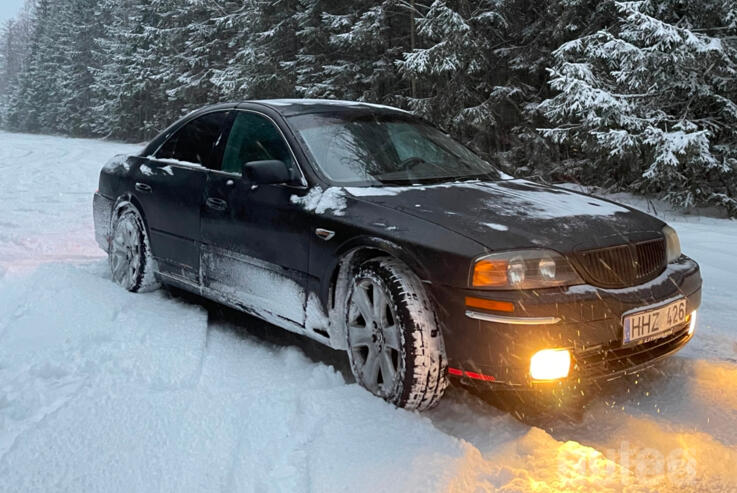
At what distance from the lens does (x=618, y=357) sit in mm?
2850

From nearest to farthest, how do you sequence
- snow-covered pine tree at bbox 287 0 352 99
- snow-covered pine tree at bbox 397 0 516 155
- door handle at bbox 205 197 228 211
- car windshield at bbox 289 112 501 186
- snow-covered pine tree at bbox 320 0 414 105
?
car windshield at bbox 289 112 501 186
door handle at bbox 205 197 228 211
snow-covered pine tree at bbox 397 0 516 155
snow-covered pine tree at bbox 320 0 414 105
snow-covered pine tree at bbox 287 0 352 99

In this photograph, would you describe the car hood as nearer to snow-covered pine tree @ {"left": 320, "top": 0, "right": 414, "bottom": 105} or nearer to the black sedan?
the black sedan

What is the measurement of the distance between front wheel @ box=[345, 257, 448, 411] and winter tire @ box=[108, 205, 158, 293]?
7.09 feet

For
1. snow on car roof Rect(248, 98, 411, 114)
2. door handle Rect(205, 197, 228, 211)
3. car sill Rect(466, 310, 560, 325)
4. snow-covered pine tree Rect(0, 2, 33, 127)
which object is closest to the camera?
car sill Rect(466, 310, 560, 325)

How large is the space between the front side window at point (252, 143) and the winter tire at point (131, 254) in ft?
3.60

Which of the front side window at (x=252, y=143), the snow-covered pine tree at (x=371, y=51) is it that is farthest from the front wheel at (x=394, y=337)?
the snow-covered pine tree at (x=371, y=51)

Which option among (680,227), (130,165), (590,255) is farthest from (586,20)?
(590,255)

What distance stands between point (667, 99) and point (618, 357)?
857cm

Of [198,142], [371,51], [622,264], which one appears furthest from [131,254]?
[371,51]

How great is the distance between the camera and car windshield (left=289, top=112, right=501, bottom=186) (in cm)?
365

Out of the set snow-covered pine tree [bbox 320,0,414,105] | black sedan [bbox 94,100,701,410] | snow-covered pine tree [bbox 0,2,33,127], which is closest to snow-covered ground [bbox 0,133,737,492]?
black sedan [bbox 94,100,701,410]

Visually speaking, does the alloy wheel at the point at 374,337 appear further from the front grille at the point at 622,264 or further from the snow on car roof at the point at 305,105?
the snow on car roof at the point at 305,105

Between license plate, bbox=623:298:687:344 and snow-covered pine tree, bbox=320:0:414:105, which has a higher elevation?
snow-covered pine tree, bbox=320:0:414:105

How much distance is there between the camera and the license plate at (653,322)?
2.84 metres
